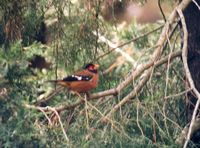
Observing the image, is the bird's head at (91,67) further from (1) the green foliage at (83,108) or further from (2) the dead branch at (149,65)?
(2) the dead branch at (149,65)

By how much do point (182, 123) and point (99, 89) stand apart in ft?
3.33

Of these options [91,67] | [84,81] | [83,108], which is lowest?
[83,108]

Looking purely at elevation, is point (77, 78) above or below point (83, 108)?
above

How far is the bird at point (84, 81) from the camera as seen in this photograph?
7.83 m

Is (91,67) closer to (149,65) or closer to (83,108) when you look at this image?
(83,108)

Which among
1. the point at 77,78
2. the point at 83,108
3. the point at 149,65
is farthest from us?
the point at 77,78

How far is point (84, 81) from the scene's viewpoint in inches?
312

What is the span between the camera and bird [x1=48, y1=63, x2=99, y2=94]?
7.83 m

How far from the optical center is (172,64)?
8.00 m

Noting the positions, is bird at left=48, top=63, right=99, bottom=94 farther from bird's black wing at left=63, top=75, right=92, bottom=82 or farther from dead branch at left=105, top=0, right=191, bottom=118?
dead branch at left=105, top=0, right=191, bottom=118

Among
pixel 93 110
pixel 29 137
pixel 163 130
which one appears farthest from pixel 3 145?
pixel 163 130

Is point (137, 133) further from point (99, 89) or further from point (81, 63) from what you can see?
point (81, 63)

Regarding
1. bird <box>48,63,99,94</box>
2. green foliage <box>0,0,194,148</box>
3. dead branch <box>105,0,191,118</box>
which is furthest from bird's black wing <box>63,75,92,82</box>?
dead branch <box>105,0,191,118</box>

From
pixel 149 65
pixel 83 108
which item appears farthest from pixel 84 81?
pixel 149 65
